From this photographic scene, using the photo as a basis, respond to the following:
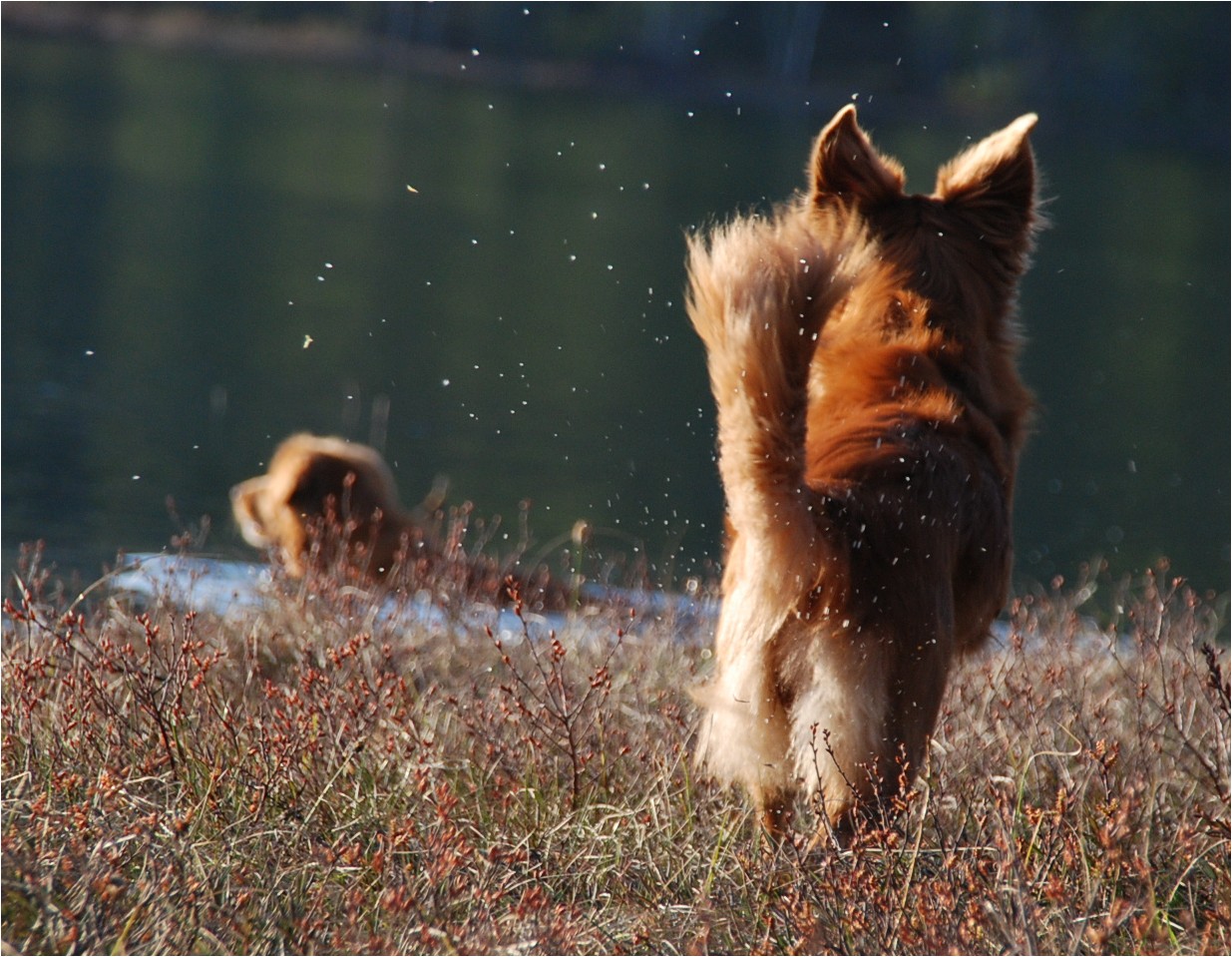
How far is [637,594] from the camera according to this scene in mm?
5840

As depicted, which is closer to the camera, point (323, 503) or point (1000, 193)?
point (1000, 193)

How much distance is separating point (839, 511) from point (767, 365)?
48cm

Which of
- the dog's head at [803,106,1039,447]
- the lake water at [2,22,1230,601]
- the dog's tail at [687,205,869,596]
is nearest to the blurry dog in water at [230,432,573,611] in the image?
the lake water at [2,22,1230,601]

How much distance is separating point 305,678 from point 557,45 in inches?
1674

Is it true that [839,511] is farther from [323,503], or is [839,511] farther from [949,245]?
[323,503]

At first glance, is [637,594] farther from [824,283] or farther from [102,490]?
[102,490]

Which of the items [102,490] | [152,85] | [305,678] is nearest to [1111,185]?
[152,85]

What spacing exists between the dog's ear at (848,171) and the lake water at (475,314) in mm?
639

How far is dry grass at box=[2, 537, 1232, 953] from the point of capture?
3.15m

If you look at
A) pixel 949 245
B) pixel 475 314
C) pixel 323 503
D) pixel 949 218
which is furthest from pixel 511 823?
pixel 475 314

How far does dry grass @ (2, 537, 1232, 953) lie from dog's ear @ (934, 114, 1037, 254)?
54.1 inches

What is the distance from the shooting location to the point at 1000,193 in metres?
4.85

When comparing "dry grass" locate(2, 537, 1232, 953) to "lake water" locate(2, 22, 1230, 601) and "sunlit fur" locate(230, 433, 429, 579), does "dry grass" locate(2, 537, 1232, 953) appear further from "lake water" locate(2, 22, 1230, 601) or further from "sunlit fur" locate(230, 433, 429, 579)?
"sunlit fur" locate(230, 433, 429, 579)

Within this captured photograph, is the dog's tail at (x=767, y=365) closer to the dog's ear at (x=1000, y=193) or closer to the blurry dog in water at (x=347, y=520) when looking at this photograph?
the dog's ear at (x=1000, y=193)
